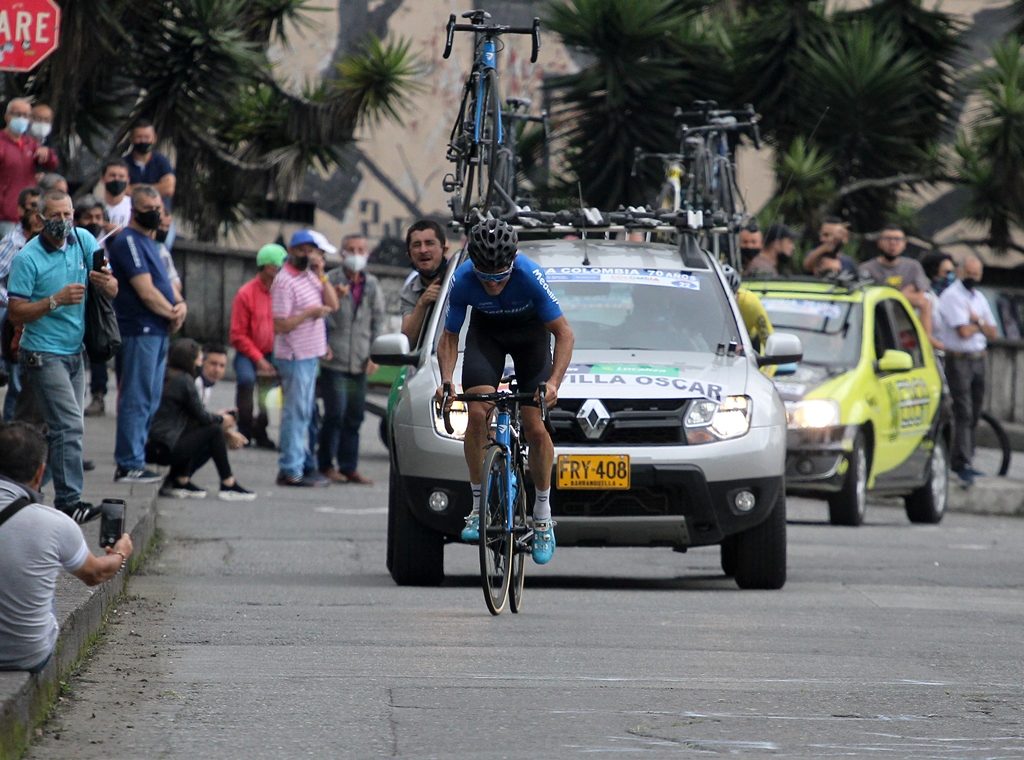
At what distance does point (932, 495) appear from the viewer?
1828 cm

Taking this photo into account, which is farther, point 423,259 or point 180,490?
point 180,490

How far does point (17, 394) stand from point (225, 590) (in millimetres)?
2540

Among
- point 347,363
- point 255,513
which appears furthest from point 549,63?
point 255,513

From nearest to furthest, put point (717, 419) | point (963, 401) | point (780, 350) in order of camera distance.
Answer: point (717, 419) → point (780, 350) → point (963, 401)

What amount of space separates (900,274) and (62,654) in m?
13.7

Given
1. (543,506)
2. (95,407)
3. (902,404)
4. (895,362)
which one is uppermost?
(543,506)

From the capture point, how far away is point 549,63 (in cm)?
3566

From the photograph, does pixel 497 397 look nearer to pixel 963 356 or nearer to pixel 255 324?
pixel 255 324

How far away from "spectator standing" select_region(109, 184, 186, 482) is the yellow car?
13.8ft

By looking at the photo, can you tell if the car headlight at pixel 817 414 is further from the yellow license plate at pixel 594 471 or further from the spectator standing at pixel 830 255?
the yellow license plate at pixel 594 471

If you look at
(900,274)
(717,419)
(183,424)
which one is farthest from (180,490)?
(900,274)

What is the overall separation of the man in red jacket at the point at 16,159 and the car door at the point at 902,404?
21.8 feet

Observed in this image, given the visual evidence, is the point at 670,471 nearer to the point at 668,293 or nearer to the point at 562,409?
the point at 562,409

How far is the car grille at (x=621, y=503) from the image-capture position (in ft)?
36.9
